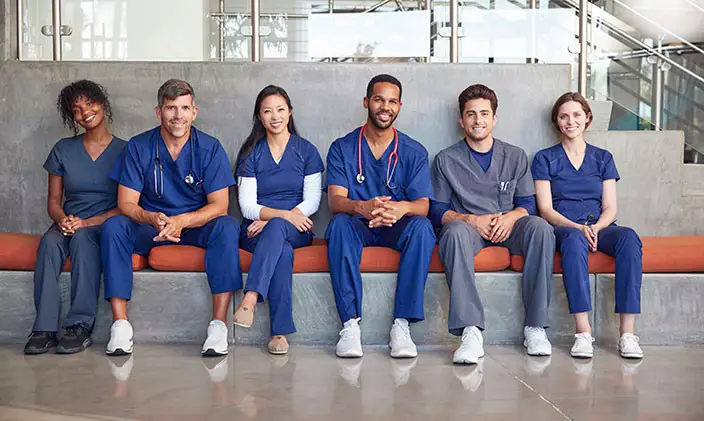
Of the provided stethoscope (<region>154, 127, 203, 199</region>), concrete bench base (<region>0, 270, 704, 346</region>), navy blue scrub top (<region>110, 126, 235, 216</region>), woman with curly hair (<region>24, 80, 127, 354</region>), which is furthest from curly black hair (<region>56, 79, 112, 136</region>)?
concrete bench base (<region>0, 270, 704, 346</region>)

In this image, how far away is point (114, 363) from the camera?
3.24m

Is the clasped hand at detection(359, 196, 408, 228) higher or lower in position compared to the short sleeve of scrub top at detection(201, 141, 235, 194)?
lower

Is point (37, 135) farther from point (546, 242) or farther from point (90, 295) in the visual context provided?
point (546, 242)

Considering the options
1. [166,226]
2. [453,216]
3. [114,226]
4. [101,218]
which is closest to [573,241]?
[453,216]

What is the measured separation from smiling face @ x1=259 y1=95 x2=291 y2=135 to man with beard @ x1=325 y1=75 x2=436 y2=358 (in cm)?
27

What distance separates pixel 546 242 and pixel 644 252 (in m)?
0.48

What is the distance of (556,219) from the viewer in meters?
3.85

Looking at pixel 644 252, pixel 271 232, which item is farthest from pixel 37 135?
pixel 644 252

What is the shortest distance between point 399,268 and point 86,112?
1.64 meters

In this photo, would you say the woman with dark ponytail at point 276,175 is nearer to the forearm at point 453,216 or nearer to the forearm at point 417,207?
the forearm at point 417,207

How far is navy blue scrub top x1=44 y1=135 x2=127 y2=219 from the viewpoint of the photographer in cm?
400

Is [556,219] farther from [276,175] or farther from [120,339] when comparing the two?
[120,339]

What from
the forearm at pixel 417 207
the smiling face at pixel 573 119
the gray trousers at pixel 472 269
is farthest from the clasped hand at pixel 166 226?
the smiling face at pixel 573 119

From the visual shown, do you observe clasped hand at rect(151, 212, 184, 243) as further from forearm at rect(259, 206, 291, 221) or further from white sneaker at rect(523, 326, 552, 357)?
white sneaker at rect(523, 326, 552, 357)
